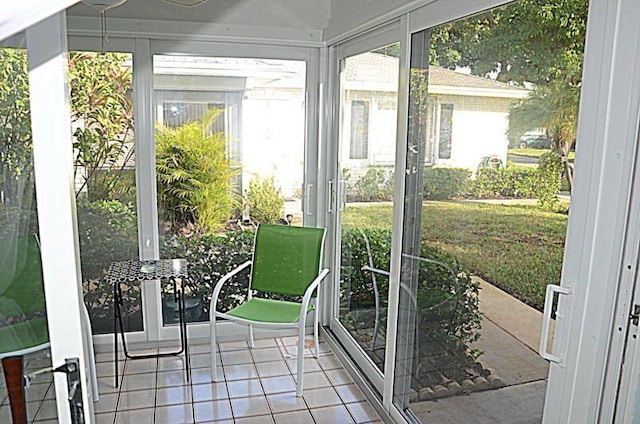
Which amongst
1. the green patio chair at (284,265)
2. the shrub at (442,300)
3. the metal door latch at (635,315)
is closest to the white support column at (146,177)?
the green patio chair at (284,265)

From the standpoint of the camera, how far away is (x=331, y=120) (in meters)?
3.56

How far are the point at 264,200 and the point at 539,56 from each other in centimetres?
235

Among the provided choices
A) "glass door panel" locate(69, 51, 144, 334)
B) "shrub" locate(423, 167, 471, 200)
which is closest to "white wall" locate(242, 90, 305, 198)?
"glass door panel" locate(69, 51, 144, 334)

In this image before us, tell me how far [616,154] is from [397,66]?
1.51m

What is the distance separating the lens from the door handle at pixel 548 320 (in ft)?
4.74

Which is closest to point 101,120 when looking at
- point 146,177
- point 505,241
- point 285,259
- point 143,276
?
point 146,177

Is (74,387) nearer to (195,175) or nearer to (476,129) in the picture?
(476,129)

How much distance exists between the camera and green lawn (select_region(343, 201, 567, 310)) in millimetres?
1551

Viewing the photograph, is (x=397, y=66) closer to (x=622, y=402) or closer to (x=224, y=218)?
(x=224, y=218)

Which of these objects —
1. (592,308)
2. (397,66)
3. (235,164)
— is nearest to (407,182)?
(397,66)

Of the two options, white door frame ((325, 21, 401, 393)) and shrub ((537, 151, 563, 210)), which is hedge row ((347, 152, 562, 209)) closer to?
shrub ((537, 151, 563, 210))

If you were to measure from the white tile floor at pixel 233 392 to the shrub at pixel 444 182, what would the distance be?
4.22 feet

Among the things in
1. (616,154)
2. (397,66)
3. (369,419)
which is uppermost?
(397,66)

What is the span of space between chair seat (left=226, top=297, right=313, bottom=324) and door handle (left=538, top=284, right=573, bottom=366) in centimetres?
167
